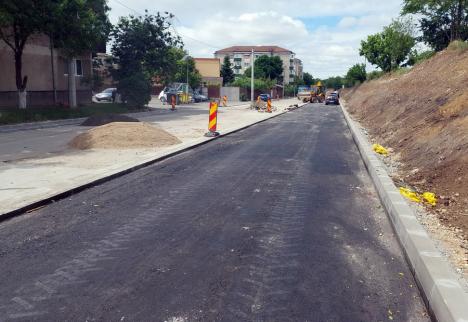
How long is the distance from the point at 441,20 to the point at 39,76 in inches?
1323

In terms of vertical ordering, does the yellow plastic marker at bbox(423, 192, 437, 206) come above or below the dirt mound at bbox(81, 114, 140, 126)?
below

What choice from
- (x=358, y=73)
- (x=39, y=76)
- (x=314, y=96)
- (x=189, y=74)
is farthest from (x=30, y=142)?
(x=358, y=73)

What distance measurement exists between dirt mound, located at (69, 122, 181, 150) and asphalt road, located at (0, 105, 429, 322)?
4.67 meters

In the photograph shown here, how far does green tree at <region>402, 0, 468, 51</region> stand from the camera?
33.8 meters

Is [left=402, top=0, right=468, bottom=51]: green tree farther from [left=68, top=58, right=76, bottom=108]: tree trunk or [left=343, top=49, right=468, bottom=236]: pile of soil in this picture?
[left=68, top=58, right=76, bottom=108]: tree trunk

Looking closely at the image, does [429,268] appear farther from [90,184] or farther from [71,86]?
[71,86]

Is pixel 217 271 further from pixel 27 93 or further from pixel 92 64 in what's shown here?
pixel 92 64

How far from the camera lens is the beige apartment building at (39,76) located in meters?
24.6

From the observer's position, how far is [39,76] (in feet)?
90.5

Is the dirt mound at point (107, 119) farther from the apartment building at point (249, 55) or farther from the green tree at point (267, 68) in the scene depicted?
the apartment building at point (249, 55)

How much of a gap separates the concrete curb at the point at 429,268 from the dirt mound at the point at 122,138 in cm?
833

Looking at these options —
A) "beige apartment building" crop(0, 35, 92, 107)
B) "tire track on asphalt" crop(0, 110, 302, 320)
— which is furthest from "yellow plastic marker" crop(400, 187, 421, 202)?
"beige apartment building" crop(0, 35, 92, 107)

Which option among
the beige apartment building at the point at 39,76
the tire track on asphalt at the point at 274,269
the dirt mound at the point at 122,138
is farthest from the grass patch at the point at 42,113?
the tire track on asphalt at the point at 274,269

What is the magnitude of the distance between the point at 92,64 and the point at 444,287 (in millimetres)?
34628
